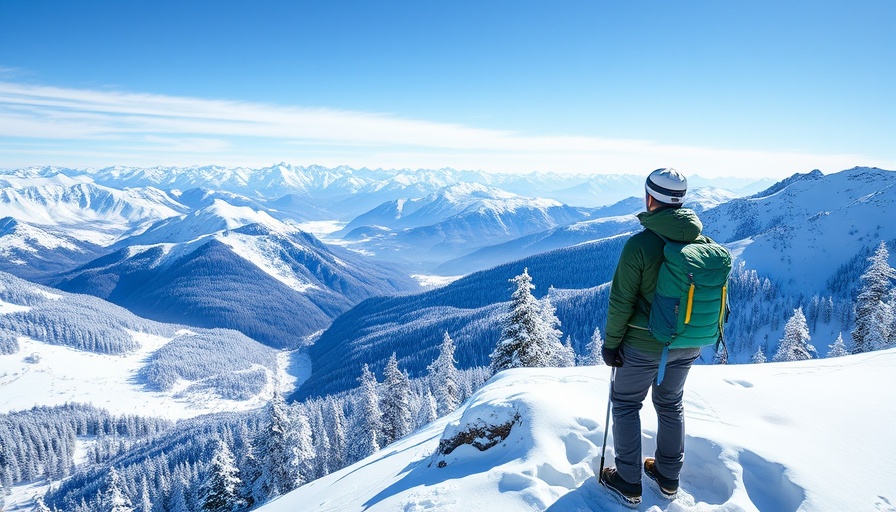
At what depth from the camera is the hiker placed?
4562 mm

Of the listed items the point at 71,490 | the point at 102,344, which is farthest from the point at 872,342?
the point at 102,344

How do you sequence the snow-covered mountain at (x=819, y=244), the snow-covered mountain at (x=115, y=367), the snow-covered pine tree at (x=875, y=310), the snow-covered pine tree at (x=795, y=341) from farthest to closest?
the snow-covered mountain at (x=115, y=367)
the snow-covered mountain at (x=819, y=244)
the snow-covered pine tree at (x=795, y=341)
the snow-covered pine tree at (x=875, y=310)

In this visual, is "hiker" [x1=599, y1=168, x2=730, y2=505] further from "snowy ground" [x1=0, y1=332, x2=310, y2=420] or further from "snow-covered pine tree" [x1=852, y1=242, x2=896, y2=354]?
"snowy ground" [x1=0, y1=332, x2=310, y2=420]

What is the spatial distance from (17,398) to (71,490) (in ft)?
249

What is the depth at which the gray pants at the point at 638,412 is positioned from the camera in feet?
16.2

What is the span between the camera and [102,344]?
6919 inches

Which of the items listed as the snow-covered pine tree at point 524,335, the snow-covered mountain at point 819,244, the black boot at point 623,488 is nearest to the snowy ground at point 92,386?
the snow-covered pine tree at point 524,335

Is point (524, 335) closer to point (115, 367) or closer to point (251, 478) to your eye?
point (251, 478)

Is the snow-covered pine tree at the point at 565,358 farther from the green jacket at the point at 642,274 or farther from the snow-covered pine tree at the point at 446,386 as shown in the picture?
the green jacket at the point at 642,274

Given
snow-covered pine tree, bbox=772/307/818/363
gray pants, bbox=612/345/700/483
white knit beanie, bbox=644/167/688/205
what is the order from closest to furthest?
white knit beanie, bbox=644/167/688/205
gray pants, bbox=612/345/700/483
snow-covered pine tree, bbox=772/307/818/363

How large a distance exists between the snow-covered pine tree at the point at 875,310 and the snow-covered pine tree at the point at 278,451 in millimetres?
43287

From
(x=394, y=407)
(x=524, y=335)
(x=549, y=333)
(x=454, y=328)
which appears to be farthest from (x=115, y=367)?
(x=524, y=335)

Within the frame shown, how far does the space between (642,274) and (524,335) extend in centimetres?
1967

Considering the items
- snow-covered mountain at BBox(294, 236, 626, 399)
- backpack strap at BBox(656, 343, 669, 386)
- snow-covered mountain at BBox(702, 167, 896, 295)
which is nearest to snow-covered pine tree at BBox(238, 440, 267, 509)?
backpack strap at BBox(656, 343, 669, 386)
